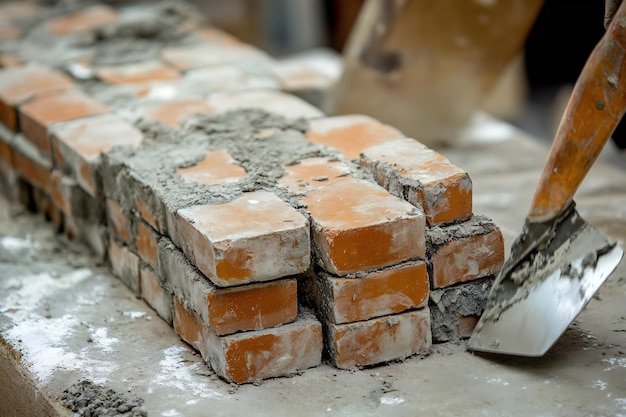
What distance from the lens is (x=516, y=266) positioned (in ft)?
8.62

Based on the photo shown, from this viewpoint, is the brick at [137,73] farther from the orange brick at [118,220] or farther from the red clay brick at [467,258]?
the red clay brick at [467,258]

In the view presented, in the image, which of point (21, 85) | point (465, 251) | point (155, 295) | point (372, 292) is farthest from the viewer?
point (21, 85)

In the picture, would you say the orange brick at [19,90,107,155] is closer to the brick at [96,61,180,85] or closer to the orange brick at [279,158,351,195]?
the brick at [96,61,180,85]

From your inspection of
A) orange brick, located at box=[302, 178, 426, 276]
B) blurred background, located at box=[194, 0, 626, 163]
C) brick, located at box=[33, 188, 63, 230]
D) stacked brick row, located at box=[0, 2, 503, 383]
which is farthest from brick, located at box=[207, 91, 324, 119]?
blurred background, located at box=[194, 0, 626, 163]

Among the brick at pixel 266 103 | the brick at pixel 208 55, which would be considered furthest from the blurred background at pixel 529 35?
the brick at pixel 266 103

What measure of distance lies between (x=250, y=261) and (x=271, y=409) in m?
0.35

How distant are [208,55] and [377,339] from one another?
2016 millimetres

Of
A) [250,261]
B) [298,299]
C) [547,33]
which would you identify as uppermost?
[250,261]

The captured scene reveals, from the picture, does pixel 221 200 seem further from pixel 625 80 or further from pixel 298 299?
pixel 625 80

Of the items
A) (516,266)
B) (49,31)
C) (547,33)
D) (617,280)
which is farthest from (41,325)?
(547,33)

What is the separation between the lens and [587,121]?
2537 millimetres

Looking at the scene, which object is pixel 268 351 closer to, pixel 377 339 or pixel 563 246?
pixel 377 339

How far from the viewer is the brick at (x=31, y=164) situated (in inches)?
142

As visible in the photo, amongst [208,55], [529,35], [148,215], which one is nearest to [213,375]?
[148,215]
